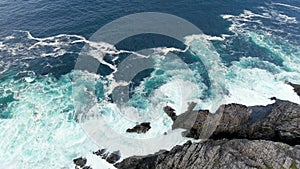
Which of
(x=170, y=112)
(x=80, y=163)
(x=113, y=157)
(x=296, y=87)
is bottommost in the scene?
(x=80, y=163)

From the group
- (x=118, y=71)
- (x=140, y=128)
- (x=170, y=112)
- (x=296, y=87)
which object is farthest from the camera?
(x=118, y=71)

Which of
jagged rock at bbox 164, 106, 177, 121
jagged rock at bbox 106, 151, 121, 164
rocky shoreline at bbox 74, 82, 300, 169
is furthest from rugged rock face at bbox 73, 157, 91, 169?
jagged rock at bbox 164, 106, 177, 121

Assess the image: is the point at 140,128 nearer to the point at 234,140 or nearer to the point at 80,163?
the point at 80,163

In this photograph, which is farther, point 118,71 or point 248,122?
point 118,71

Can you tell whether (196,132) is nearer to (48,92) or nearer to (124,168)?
(124,168)

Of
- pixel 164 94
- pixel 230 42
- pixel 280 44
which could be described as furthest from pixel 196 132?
pixel 280 44

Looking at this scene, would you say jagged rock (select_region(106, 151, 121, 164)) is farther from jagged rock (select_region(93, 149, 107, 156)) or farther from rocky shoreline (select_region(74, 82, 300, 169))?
jagged rock (select_region(93, 149, 107, 156))

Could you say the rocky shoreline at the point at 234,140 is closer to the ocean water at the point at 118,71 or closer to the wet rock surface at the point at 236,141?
the wet rock surface at the point at 236,141

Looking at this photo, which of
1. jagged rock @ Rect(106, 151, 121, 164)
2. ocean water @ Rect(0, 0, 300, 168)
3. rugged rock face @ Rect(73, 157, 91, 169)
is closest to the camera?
rugged rock face @ Rect(73, 157, 91, 169)

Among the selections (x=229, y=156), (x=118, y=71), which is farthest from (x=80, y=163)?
(x=118, y=71)
